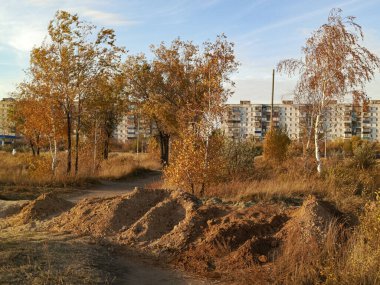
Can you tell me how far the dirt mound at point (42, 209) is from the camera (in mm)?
11336

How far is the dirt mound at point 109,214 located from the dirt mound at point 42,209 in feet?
2.20

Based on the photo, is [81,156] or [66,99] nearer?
[66,99]

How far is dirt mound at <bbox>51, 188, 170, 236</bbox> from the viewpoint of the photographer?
9.91 metres

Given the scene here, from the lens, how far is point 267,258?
7516 millimetres

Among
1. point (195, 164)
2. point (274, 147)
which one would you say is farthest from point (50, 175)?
point (274, 147)

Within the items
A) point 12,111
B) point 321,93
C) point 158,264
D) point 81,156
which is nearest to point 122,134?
point 12,111

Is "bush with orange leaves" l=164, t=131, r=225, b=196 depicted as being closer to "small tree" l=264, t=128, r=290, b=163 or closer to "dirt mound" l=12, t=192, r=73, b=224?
"dirt mound" l=12, t=192, r=73, b=224

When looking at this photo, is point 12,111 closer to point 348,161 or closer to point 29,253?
point 348,161

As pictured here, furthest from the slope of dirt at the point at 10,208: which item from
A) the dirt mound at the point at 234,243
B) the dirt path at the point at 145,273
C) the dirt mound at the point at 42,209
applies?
the dirt mound at the point at 234,243

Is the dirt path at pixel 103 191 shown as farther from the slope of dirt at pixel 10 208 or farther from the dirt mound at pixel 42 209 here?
the dirt mound at pixel 42 209

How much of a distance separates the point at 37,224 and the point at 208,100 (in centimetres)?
731

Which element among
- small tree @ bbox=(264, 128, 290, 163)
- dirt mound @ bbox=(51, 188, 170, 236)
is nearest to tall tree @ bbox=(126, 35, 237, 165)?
small tree @ bbox=(264, 128, 290, 163)

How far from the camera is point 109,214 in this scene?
402 inches

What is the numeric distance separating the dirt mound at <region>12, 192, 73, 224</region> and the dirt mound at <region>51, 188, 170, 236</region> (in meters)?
0.67
